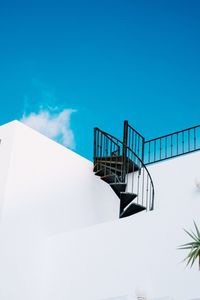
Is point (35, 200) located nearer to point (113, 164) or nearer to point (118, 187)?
point (118, 187)

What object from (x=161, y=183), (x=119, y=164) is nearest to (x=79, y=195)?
(x=119, y=164)

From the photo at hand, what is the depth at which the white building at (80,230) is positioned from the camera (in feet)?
20.8

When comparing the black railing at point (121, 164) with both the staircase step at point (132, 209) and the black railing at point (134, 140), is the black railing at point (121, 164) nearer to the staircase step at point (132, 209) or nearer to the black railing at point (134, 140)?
the black railing at point (134, 140)

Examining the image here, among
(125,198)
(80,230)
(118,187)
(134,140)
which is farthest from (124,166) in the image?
(80,230)

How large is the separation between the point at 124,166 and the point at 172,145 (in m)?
1.18

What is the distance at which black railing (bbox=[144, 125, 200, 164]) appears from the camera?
9.09 m

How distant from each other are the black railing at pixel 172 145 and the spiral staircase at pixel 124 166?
0.79 feet

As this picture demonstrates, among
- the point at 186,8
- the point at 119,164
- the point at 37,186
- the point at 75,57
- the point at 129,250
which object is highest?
the point at 186,8

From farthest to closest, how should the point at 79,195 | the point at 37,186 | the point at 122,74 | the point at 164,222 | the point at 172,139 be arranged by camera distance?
the point at 122,74
the point at 172,139
the point at 79,195
the point at 37,186
the point at 164,222

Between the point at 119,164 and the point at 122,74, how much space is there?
3.64 meters

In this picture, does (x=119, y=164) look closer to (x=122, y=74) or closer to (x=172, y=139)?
(x=172, y=139)

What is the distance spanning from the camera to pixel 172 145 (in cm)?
936

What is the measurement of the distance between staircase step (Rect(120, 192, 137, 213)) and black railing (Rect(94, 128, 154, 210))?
0.25 metres

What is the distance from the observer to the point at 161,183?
891cm
